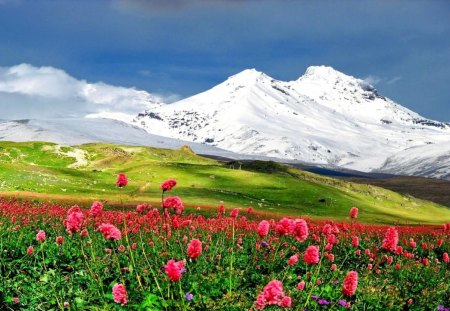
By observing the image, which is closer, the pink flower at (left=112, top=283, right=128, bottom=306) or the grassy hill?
the pink flower at (left=112, top=283, right=128, bottom=306)

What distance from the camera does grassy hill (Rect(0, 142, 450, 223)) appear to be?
5447cm

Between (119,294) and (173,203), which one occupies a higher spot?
(173,203)

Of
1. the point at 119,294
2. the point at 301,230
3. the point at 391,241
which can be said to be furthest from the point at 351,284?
the point at 119,294

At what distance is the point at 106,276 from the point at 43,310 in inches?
98.0

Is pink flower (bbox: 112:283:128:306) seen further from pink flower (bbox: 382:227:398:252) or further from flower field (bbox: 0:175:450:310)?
pink flower (bbox: 382:227:398:252)

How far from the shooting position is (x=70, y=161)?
104 metres

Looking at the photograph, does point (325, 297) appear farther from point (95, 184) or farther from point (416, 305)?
point (95, 184)

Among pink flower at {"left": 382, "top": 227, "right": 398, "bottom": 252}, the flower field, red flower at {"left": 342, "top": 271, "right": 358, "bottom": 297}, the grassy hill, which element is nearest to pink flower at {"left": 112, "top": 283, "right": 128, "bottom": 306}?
the flower field

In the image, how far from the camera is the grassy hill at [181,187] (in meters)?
54.5

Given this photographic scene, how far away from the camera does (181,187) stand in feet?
220

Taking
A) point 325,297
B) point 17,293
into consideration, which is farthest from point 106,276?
point 325,297

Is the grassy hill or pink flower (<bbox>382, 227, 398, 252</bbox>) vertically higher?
pink flower (<bbox>382, 227, 398, 252</bbox>)

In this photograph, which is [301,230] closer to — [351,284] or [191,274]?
[351,284]

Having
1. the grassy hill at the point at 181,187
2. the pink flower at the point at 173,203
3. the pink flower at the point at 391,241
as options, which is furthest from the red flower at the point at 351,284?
Answer: the grassy hill at the point at 181,187
